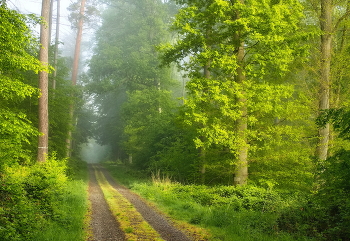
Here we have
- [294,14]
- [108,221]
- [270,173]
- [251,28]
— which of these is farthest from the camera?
[270,173]

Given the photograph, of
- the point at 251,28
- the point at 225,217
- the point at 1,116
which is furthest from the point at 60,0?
the point at 225,217

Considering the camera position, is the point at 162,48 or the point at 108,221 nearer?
the point at 108,221

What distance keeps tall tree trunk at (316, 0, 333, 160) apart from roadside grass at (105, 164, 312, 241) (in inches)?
126

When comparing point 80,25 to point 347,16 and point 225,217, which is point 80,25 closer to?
point 347,16

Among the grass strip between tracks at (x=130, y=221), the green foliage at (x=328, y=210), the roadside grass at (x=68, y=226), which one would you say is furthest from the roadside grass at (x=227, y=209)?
the roadside grass at (x=68, y=226)

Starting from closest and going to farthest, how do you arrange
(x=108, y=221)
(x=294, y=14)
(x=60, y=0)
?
(x=108, y=221), (x=294, y=14), (x=60, y=0)

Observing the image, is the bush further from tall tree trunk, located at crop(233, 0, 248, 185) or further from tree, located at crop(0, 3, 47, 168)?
tall tree trunk, located at crop(233, 0, 248, 185)

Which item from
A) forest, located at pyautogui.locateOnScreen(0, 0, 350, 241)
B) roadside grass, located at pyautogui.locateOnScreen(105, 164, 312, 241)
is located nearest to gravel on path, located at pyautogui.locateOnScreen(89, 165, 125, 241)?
forest, located at pyautogui.locateOnScreen(0, 0, 350, 241)

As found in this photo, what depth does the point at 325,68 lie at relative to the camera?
12.3 metres

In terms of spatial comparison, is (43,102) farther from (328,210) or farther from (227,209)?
(328,210)

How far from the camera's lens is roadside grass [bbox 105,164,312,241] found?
7422 mm

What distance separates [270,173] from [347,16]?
750cm

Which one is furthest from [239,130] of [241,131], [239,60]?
[239,60]

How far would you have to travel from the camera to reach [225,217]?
28.5 ft
